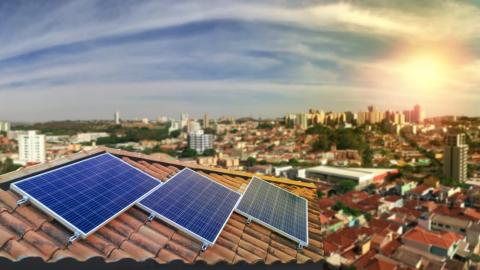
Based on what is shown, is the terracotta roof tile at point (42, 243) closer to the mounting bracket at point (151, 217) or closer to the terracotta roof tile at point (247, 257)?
the mounting bracket at point (151, 217)

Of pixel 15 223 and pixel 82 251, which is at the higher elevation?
pixel 15 223

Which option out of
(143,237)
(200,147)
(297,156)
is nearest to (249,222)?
(143,237)

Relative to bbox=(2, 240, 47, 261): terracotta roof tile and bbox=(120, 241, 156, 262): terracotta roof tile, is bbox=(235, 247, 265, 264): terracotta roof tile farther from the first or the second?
bbox=(2, 240, 47, 261): terracotta roof tile

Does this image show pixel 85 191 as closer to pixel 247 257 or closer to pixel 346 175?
pixel 247 257

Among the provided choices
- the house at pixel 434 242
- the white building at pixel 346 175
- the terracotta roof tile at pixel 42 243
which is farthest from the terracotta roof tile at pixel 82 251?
the white building at pixel 346 175

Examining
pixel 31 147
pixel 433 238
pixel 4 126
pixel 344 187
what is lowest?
pixel 344 187

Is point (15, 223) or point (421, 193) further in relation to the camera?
point (421, 193)

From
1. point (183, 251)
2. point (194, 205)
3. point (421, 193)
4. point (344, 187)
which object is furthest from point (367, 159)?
point (183, 251)
